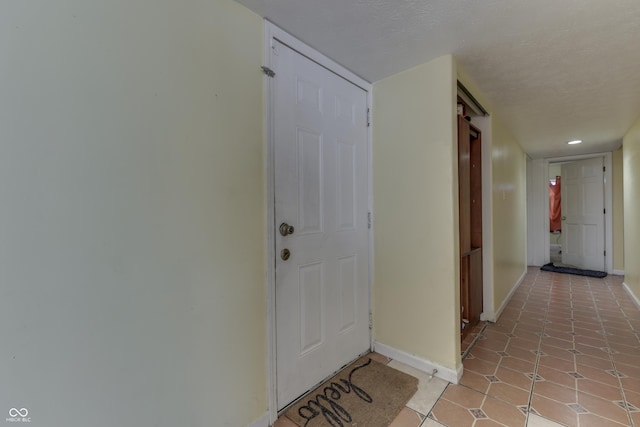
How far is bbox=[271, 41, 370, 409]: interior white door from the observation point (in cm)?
159

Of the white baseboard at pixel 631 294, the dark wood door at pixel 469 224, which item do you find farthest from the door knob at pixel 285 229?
the white baseboard at pixel 631 294

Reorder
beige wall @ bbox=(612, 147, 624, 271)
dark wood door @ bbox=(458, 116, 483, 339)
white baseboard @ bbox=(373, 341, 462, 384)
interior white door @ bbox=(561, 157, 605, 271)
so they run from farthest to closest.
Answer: interior white door @ bbox=(561, 157, 605, 271), beige wall @ bbox=(612, 147, 624, 271), dark wood door @ bbox=(458, 116, 483, 339), white baseboard @ bbox=(373, 341, 462, 384)

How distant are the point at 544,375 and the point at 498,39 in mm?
2252

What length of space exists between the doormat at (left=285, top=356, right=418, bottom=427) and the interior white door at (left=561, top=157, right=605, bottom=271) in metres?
5.43

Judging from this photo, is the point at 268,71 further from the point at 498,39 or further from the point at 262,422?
the point at 262,422

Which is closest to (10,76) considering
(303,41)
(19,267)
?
(19,267)

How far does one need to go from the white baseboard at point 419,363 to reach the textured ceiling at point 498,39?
2.14m

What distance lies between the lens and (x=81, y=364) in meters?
0.92

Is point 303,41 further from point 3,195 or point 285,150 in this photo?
point 3,195

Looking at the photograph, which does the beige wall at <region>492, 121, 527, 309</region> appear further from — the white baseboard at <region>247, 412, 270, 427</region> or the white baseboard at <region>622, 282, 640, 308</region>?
the white baseboard at <region>247, 412, 270, 427</region>

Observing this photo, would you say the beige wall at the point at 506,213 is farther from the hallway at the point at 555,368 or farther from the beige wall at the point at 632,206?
the beige wall at the point at 632,206

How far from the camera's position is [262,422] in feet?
4.75

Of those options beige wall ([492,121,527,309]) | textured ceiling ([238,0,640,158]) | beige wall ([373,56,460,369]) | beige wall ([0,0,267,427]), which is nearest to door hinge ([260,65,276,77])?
beige wall ([0,0,267,427])

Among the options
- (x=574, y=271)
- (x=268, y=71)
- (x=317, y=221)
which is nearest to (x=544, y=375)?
(x=317, y=221)
